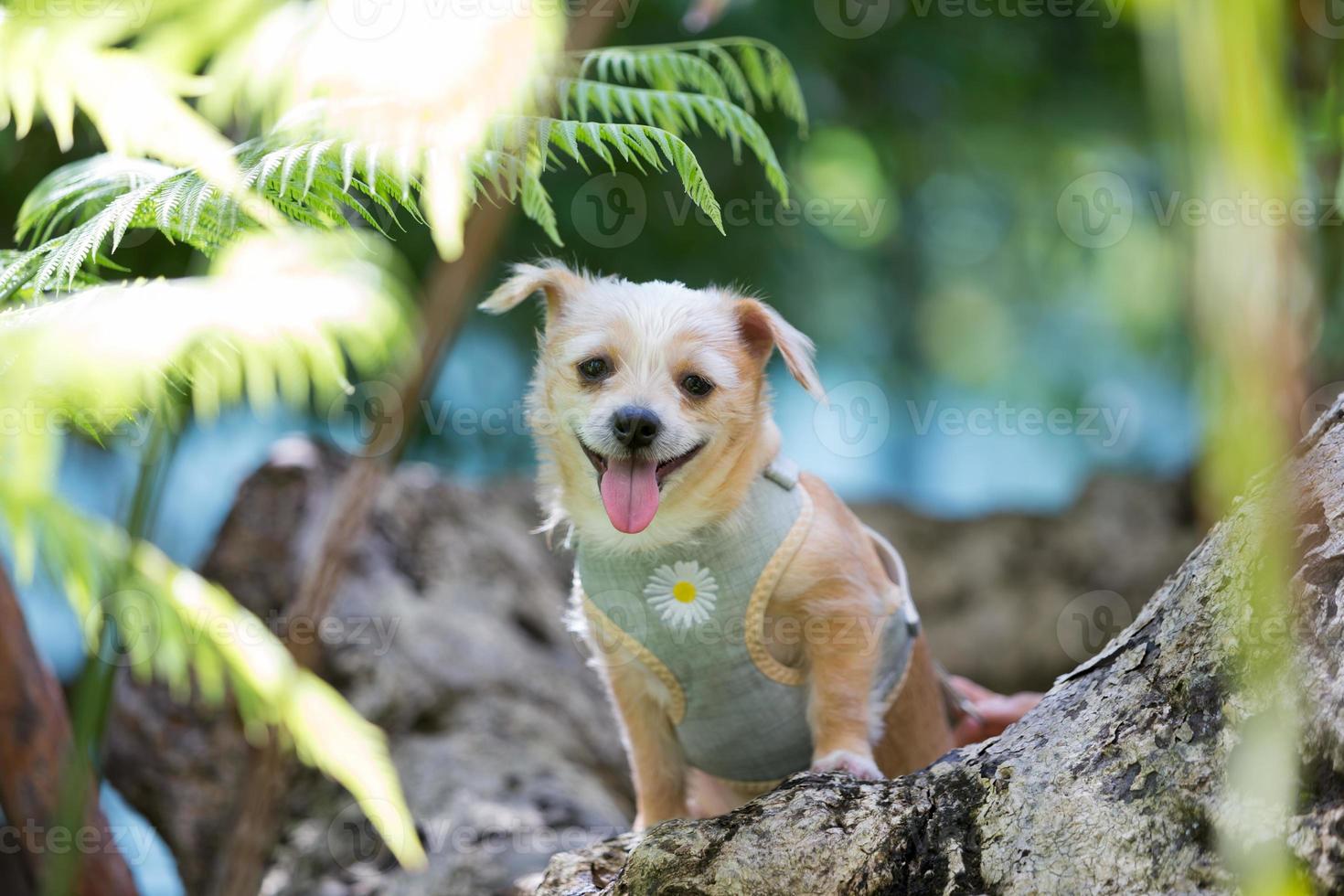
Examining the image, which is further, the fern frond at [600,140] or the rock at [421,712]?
the rock at [421,712]

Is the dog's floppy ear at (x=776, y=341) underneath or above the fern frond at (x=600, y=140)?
underneath

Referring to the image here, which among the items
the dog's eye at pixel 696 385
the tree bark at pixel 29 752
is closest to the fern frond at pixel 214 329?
the dog's eye at pixel 696 385

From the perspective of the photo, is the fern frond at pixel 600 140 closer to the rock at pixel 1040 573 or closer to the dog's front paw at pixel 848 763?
the dog's front paw at pixel 848 763

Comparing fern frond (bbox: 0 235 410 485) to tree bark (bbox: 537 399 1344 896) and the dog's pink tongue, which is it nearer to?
the dog's pink tongue

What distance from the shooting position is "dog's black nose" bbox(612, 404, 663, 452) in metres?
2.60

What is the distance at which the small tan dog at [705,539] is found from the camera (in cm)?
271

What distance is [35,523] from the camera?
1961 millimetres

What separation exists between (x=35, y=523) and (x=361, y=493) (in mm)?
1942

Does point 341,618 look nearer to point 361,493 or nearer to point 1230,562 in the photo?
point 361,493

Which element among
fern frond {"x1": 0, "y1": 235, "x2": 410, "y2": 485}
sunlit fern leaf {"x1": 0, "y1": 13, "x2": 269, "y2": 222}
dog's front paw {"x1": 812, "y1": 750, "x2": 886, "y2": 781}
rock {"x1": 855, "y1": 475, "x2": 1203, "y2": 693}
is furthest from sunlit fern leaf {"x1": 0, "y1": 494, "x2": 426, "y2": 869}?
rock {"x1": 855, "y1": 475, "x2": 1203, "y2": 693}

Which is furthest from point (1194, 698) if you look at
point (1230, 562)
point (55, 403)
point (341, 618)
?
point (341, 618)

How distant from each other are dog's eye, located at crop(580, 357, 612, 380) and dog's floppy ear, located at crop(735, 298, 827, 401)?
37cm

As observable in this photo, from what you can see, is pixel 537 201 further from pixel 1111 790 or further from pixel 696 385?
pixel 1111 790

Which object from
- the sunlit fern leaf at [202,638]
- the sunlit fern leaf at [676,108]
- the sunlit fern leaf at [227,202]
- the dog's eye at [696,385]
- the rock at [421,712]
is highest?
the sunlit fern leaf at [676,108]
